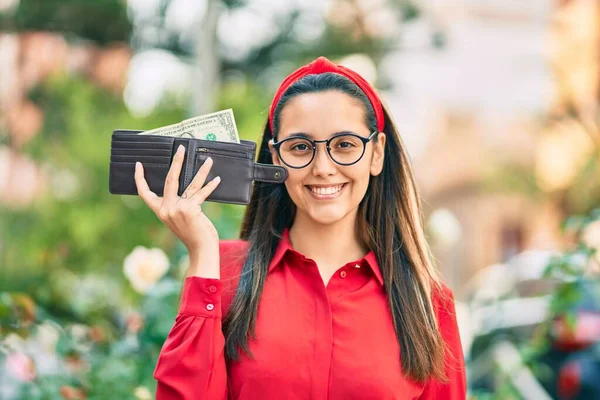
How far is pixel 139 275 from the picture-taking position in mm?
3900

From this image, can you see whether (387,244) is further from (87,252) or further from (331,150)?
(87,252)

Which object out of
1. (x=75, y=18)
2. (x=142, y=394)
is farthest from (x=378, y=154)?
(x=75, y=18)

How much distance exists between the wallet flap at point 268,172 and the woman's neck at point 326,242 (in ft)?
0.73

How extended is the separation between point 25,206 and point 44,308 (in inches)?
226

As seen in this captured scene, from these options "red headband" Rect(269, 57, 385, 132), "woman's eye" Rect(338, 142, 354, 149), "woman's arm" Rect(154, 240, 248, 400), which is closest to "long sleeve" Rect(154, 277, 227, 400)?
"woman's arm" Rect(154, 240, 248, 400)

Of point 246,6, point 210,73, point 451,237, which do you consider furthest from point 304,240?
point 246,6

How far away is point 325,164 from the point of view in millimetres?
2314

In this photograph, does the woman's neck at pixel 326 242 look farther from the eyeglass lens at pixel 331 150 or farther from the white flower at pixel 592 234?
the white flower at pixel 592 234

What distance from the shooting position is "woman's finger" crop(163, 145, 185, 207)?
2.19m

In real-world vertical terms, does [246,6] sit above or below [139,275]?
above

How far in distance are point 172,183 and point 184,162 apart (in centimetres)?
7

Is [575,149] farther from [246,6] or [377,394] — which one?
[377,394]

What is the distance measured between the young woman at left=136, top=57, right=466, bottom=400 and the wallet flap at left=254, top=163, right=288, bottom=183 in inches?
1.4

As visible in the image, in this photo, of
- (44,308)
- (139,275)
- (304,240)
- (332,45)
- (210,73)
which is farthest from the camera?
(332,45)
